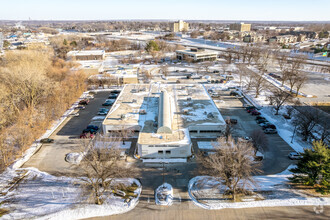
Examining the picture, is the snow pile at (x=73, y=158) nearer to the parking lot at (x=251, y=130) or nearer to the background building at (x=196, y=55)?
the parking lot at (x=251, y=130)

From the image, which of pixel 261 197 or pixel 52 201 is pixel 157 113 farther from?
pixel 261 197

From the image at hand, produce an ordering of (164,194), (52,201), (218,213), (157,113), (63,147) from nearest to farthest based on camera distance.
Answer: (218,213) → (52,201) → (164,194) → (63,147) → (157,113)

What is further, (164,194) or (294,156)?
(294,156)

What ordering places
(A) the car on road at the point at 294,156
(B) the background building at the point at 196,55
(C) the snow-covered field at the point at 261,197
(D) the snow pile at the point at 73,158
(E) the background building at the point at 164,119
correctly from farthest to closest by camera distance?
(B) the background building at the point at 196,55, (E) the background building at the point at 164,119, (D) the snow pile at the point at 73,158, (A) the car on road at the point at 294,156, (C) the snow-covered field at the point at 261,197

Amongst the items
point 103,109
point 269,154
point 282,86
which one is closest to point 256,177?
point 269,154

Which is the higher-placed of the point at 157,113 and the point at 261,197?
the point at 157,113

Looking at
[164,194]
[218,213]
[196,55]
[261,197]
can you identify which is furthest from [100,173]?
[196,55]

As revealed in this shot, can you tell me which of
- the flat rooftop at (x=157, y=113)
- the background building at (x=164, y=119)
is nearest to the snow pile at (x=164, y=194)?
the background building at (x=164, y=119)
